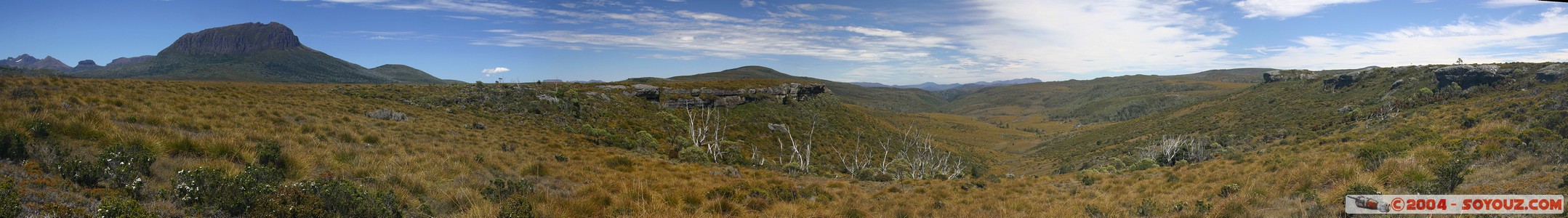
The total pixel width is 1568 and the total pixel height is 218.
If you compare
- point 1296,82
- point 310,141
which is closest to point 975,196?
point 310,141

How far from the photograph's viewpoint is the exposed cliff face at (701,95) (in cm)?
4750

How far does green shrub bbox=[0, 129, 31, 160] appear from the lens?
5.38 m

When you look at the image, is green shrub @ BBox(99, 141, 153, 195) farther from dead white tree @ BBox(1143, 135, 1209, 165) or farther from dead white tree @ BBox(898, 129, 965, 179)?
dead white tree @ BBox(1143, 135, 1209, 165)

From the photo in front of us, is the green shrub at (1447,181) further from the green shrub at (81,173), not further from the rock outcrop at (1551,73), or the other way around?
the rock outcrop at (1551,73)

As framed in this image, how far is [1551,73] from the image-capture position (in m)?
31.3

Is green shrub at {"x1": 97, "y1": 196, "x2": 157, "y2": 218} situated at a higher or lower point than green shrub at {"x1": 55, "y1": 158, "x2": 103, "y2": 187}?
lower

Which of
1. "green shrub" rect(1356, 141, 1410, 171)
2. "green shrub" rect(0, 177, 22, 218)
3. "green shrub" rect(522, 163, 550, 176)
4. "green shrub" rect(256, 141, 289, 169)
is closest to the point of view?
"green shrub" rect(0, 177, 22, 218)

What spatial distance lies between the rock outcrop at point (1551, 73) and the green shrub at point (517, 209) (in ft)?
180

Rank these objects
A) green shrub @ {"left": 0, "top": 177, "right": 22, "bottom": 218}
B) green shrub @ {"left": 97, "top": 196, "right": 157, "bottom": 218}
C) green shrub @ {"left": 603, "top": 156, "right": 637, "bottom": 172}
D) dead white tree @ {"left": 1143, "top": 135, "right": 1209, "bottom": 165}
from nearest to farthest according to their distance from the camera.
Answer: green shrub @ {"left": 0, "top": 177, "right": 22, "bottom": 218}, green shrub @ {"left": 97, "top": 196, "right": 157, "bottom": 218}, green shrub @ {"left": 603, "top": 156, "right": 637, "bottom": 172}, dead white tree @ {"left": 1143, "top": 135, "right": 1209, "bottom": 165}

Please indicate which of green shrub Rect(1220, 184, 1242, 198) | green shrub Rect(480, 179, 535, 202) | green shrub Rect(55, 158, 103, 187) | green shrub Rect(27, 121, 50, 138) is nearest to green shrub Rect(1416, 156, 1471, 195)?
green shrub Rect(1220, 184, 1242, 198)

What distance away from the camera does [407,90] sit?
32938mm

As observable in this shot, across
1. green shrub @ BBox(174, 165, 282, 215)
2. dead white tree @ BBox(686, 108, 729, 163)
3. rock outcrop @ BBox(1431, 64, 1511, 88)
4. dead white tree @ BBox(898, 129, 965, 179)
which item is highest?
rock outcrop @ BBox(1431, 64, 1511, 88)

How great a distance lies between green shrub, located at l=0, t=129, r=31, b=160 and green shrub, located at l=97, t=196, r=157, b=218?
2939mm

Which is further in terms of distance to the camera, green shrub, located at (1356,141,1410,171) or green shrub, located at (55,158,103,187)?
green shrub, located at (1356,141,1410,171)
